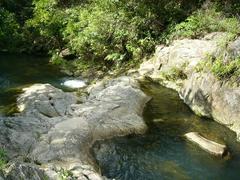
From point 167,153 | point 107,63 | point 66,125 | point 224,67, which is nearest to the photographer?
point 167,153

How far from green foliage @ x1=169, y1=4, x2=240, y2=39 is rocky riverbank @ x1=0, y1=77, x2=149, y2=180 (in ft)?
16.8

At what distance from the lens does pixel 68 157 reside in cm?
1228

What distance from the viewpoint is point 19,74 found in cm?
2358

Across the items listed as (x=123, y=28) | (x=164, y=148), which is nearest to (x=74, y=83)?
(x=123, y=28)

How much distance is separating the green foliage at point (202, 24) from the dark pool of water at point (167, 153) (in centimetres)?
641

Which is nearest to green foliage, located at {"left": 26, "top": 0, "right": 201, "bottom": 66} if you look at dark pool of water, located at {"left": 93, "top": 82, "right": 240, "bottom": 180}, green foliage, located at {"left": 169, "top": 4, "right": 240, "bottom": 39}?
green foliage, located at {"left": 169, "top": 4, "right": 240, "bottom": 39}

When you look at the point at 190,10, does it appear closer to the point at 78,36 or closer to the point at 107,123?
the point at 78,36

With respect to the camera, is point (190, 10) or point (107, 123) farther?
point (190, 10)

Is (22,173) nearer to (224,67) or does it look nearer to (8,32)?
(224,67)

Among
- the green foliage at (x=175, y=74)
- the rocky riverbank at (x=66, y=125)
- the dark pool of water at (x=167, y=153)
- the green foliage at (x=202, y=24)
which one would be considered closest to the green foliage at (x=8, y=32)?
the green foliage at (x=202, y=24)

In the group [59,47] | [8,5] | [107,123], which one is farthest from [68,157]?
[8,5]

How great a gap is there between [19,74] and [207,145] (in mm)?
13314

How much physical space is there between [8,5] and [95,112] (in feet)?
70.3

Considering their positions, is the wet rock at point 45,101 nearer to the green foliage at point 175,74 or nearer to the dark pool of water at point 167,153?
the dark pool of water at point 167,153
